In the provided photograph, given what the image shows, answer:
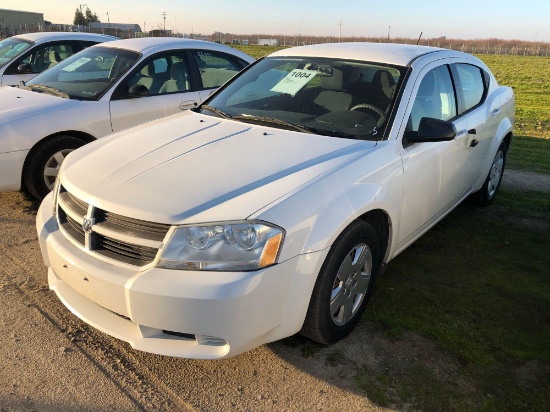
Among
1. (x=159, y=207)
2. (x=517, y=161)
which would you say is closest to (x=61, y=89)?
(x=159, y=207)

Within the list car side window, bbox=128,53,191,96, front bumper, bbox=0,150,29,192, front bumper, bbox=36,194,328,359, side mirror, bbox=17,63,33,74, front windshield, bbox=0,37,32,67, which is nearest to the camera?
front bumper, bbox=36,194,328,359

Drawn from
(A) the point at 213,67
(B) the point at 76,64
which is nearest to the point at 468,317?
(A) the point at 213,67

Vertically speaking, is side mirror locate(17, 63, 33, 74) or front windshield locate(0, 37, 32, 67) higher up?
front windshield locate(0, 37, 32, 67)

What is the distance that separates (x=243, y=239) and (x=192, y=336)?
547 mm

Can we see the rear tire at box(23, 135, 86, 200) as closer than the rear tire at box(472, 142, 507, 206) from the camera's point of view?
Yes

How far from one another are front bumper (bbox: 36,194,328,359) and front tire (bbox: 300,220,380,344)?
0.12 meters

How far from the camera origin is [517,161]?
763 centimetres

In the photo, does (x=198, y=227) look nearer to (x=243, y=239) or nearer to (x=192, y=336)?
(x=243, y=239)

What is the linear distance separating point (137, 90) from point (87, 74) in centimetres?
70

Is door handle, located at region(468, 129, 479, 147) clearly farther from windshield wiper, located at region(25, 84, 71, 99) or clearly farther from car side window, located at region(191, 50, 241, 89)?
windshield wiper, located at region(25, 84, 71, 99)

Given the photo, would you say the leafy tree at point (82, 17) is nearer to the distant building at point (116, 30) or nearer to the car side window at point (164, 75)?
the distant building at point (116, 30)

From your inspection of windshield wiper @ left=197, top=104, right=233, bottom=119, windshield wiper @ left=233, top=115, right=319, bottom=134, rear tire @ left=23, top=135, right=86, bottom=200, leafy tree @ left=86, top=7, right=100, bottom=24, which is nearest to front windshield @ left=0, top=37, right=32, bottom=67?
rear tire @ left=23, top=135, right=86, bottom=200

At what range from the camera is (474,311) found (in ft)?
11.3

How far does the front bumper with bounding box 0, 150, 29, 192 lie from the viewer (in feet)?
15.2
